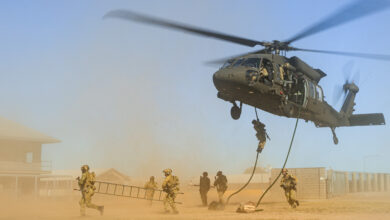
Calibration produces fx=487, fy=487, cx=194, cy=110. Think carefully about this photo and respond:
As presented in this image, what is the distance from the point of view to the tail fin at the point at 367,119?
835 inches

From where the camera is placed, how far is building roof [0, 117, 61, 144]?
38825mm

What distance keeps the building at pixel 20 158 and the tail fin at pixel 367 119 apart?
27087 mm

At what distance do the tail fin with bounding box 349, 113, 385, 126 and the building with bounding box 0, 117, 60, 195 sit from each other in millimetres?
27087

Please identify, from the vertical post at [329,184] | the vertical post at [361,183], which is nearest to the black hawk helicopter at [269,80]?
the vertical post at [329,184]

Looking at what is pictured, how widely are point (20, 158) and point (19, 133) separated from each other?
226 cm

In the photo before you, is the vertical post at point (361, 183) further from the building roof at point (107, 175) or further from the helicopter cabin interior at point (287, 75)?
the building roof at point (107, 175)

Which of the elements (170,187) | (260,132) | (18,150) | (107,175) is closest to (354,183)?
(260,132)

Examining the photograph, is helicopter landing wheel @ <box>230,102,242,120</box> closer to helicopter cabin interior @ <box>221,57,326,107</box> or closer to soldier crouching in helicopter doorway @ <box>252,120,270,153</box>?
soldier crouching in helicopter doorway @ <box>252,120,270,153</box>

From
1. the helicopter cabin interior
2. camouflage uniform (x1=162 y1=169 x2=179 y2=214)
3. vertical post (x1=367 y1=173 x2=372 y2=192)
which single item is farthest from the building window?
the helicopter cabin interior

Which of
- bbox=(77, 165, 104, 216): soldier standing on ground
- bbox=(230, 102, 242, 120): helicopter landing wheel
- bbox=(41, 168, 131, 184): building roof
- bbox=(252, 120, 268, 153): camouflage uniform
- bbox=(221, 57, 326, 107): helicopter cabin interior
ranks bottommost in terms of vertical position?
bbox=(41, 168, 131, 184): building roof

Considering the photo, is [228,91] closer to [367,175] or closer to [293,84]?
[293,84]

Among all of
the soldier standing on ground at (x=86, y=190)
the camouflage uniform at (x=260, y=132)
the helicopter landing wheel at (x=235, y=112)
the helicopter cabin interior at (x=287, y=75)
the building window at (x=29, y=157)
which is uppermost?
the helicopter cabin interior at (x=287, y=75)

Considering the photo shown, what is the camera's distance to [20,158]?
1623 inches

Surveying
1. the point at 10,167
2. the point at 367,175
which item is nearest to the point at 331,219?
the point at 367,175
